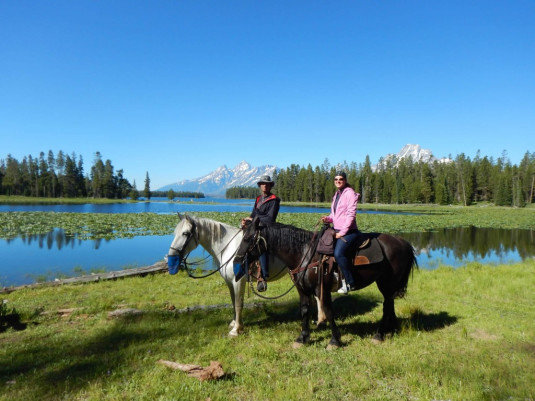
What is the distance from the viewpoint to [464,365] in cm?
481

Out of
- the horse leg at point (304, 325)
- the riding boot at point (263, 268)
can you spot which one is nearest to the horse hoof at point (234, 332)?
the riding boot at point (263, 268)

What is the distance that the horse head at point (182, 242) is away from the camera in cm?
623

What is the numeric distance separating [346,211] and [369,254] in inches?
45.9

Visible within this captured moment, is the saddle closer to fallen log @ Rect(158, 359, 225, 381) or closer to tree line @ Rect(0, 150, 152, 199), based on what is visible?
fallen log @ Rect(158, 359, 225, 381)

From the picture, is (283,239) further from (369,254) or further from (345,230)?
(369,254)

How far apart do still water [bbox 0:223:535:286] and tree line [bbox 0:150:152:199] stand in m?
80.6

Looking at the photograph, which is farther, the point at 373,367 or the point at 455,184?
the point at 455,184

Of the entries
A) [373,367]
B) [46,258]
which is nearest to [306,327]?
[373,367]

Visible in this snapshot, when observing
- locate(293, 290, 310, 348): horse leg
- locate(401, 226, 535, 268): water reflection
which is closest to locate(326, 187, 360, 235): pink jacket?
locate(293, 290, 310, 348): horse leg

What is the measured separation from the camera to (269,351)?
5371 mm

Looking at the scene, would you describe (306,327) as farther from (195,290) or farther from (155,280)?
(155,280)

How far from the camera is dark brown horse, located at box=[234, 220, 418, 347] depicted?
5.92 m

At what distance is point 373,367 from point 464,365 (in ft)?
5.15

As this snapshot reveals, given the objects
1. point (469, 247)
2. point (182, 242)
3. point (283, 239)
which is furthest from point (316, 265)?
point (469, 247)
